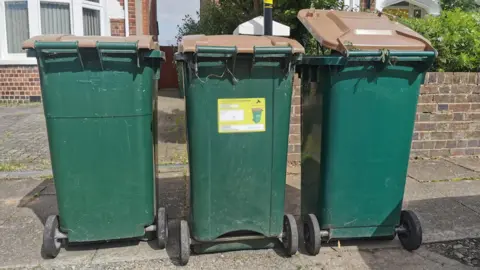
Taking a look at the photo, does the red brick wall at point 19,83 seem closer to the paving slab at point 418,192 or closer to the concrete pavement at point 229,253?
the concrete pavement at point 229,253

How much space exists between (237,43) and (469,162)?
15.0 feet

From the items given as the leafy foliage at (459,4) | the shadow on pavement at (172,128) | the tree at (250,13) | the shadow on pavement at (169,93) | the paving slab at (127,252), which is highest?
the leafy foliage at (459,4)

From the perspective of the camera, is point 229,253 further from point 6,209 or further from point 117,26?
point 117,26

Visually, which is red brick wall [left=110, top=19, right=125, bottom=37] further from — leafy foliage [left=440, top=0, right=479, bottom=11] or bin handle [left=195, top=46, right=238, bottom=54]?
leafy foliage [left=440, top=0, right=479, bottom=11]

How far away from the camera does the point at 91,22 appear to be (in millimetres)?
11203

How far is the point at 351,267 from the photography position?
3256 millimetres

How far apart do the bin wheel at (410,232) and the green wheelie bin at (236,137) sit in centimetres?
95

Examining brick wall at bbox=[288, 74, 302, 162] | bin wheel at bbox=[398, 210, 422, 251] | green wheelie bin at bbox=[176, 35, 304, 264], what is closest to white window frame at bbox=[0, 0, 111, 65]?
brick wall at bbox=[288, 74, 302, 162]

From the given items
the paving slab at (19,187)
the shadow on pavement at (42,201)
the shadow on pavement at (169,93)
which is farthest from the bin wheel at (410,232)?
the shadow on pavement at (169,93)

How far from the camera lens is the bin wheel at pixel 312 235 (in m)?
3.33

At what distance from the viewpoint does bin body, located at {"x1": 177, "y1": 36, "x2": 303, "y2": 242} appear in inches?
122

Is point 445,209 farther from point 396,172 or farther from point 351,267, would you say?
point 351,267

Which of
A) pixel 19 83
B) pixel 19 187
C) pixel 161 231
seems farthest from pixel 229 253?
pixel 19 83

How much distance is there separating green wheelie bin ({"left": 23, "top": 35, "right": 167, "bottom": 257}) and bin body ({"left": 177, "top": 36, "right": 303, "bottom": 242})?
35 centimetres
